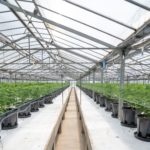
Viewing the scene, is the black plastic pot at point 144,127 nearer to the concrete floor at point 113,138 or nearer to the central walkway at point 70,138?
the concrete floor at point 113,138

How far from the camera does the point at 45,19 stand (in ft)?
21.6

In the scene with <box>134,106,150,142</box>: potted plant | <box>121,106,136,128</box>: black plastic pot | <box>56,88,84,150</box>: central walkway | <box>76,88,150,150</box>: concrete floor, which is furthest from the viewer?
<box>56,88,84,150</box>: central walkway

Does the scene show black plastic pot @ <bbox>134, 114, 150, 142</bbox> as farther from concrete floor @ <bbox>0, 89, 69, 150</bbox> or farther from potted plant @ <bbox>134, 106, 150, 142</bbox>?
concrete floor @ <bbox>0, 89, 69, 150</bbox>

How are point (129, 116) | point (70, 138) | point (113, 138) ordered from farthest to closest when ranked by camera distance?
point (70, 138) < point (129, 116) < point (113, 138)

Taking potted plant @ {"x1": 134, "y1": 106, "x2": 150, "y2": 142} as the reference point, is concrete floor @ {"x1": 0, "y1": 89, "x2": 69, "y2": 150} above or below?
below

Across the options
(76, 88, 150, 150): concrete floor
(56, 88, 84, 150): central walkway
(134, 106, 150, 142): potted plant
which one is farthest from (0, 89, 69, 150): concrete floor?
(134, 106, 150, 142): potted plant

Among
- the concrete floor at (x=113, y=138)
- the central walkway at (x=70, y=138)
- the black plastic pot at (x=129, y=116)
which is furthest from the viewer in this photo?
the central walkway at (x=70, y=138)

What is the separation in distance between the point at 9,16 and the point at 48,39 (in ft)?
10.4

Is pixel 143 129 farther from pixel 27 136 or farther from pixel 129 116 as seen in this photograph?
pixel 27 136

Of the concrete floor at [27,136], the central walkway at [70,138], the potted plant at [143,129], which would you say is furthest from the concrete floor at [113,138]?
the concrete floor at [27,136]

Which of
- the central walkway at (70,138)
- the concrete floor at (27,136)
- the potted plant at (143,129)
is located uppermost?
the potted plant at (143,129)

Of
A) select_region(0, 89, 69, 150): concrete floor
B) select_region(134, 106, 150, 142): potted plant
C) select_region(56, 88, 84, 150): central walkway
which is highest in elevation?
select_region(134, 106, 150, 142): potted plant

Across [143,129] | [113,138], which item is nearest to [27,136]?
[113,138]

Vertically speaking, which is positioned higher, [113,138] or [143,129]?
[143,129]
